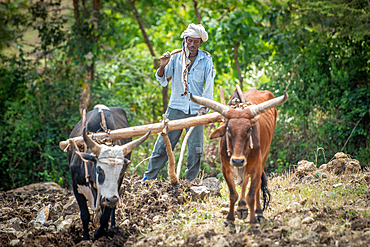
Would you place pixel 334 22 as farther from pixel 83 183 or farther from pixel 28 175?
pixel 28 175

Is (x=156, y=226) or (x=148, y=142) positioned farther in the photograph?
(x=148, y=142)

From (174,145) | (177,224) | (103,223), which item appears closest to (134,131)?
(103,223)

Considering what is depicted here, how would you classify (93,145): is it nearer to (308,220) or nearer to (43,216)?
(43,216)

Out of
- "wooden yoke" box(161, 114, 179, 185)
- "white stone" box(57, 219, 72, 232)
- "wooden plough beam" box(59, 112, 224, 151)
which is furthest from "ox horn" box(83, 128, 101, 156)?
"white stone" box(57, 219, 72, 232)

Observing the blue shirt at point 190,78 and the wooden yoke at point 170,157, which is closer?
the wooden yoke at point 170,157

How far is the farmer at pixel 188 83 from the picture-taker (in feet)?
19.1

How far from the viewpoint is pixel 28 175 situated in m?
9.56

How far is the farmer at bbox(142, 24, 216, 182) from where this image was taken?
229 inches

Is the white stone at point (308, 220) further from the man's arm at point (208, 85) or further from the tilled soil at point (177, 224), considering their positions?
the man's arm at point (208, 85)

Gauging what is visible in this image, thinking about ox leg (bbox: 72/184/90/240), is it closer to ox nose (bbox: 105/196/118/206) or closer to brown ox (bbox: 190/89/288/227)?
ox nose (bbox: 105/196/118/206)

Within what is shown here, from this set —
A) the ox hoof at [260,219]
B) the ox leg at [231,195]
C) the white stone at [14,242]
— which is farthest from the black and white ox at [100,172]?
the ox hoof at [260,219]

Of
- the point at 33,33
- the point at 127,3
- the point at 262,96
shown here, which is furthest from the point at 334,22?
the point at 33,33

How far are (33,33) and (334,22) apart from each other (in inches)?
Answer: 307

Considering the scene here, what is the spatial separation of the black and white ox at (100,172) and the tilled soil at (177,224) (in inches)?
14.3
